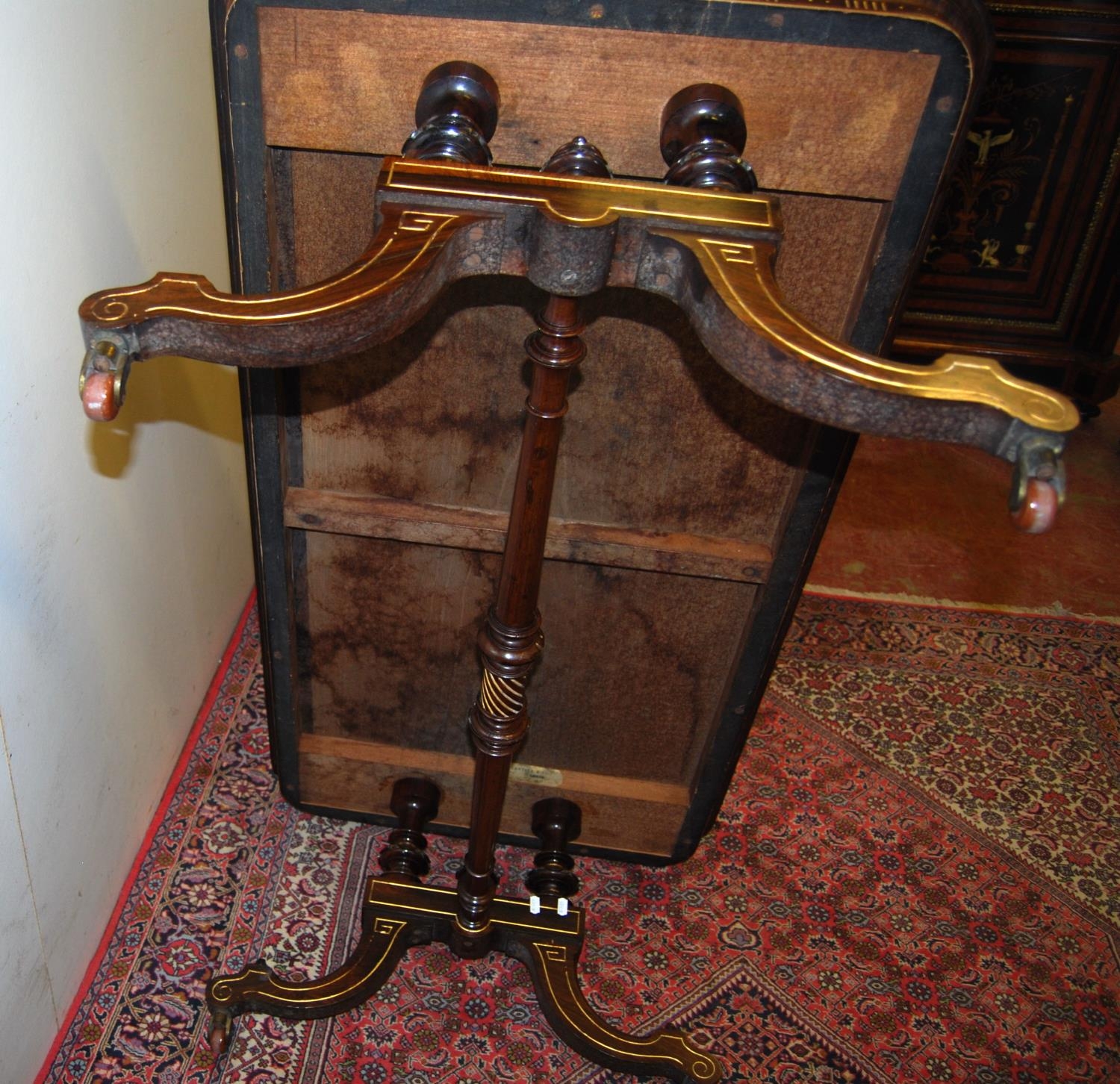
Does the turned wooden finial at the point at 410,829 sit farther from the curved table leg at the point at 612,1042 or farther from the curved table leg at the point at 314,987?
the curved table leg at the point at 612,1042

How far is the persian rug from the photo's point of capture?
1.30 meters

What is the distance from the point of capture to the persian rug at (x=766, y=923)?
51.2 inches

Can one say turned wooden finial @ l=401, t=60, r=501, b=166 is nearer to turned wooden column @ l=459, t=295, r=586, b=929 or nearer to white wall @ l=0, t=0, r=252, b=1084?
turned wooden column @ l=459, t=295, r=586, b=929

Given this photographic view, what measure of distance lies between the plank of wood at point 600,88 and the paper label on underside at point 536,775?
2.86 feet

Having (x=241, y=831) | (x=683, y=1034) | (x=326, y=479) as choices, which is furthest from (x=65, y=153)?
(x=683, y=1034)

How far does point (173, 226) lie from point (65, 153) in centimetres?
33

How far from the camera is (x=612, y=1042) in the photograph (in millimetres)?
1272

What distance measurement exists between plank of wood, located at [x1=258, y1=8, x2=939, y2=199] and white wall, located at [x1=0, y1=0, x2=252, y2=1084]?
27cm

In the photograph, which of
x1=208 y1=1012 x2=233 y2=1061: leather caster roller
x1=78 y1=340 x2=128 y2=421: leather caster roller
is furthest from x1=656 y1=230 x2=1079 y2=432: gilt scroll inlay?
x1=208 y1=1012 x2=233 y2=1061: leather caster roller

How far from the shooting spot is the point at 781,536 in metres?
1.20

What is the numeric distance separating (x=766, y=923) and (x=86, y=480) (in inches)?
43.0

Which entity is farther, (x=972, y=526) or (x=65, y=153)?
(x=972, y=526)

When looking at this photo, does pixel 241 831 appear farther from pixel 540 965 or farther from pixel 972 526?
pixel 972 526

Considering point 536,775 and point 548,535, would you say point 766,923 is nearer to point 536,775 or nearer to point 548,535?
point 536,775
